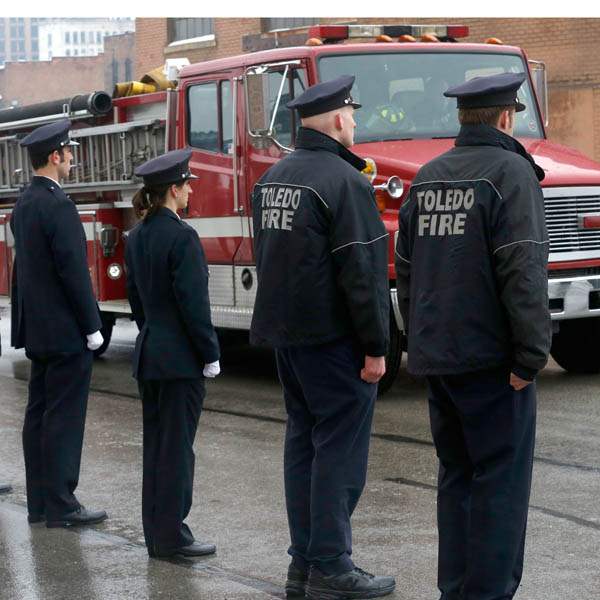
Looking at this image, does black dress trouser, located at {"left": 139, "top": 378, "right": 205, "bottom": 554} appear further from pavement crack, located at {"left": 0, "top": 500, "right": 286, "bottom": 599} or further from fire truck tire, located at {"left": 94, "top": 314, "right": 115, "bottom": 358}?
fire truck tire, located at {"left": 94, "top": 314, "right": 115, "bottom": 358}

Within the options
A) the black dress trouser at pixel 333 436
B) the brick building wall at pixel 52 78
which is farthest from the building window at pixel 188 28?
the brick building wall at pixel 52 78

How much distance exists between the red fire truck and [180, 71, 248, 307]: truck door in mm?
12

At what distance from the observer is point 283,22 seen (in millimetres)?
27469

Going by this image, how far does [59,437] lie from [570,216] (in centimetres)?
494

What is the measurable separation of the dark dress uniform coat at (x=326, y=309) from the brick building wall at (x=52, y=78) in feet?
232

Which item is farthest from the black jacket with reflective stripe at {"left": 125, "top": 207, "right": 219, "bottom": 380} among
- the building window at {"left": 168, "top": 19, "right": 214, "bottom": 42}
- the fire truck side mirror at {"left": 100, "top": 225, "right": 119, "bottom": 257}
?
the building window at {"left": 168, "top": 19, "right": 214, "bottom": 42}

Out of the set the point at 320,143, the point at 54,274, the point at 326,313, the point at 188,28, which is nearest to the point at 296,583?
the point at 326,313

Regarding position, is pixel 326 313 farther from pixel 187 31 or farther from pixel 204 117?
pixel 187 31

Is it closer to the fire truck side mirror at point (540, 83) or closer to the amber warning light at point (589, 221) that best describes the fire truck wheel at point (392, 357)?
the amber warning light at point (589, 221)

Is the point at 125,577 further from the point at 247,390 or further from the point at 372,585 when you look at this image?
the point at 247,390

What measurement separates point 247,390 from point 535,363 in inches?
276

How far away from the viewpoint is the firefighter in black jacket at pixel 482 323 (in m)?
4.41

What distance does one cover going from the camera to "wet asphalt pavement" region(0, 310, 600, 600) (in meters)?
5.49
